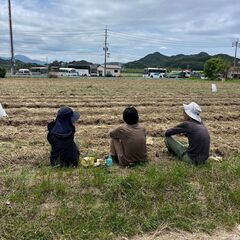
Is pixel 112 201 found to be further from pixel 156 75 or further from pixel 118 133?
pixel 156 75

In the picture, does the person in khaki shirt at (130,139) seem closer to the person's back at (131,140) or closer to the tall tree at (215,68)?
the person's back at (131,140)

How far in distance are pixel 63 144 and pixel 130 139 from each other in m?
1.02

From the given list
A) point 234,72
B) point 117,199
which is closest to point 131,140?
point 117,199

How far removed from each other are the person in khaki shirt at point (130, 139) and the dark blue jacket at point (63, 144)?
0.67m

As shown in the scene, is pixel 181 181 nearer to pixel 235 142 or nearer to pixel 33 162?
pixel 33 162

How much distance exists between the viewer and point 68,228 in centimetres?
397

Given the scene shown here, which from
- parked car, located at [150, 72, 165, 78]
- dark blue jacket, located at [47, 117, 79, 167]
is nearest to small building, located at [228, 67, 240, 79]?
parked car, located at [150, 72, 165, 78]

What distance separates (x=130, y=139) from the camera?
5.73 meters

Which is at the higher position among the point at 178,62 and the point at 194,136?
the point at 194,136

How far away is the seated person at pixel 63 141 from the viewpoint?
5598 millimetres

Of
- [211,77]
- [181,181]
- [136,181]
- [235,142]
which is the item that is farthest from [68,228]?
[211,77]

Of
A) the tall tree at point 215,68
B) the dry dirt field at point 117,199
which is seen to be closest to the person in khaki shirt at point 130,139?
the dry dirt field at point 117,199

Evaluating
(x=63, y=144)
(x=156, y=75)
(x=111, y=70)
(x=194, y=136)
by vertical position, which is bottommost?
(x=156, y=75)

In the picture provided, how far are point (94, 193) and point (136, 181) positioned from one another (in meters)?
0.58
